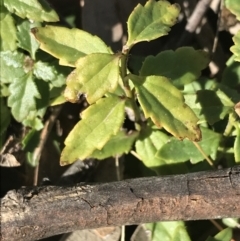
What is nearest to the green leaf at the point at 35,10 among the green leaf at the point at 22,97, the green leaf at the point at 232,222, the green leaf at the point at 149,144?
the green leaf at the point at 22,97

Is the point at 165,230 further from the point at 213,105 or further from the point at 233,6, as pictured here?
the point at 233,6

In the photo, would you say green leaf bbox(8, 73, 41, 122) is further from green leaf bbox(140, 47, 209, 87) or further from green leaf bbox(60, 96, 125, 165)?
green leaf bbox(140, 47, 209, 87)

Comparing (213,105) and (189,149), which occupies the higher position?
(213,105)

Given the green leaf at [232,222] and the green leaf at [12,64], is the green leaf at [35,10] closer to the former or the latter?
the green leaf at [12,64]

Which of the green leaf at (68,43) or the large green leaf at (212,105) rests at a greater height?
the green leaf at (68,43)

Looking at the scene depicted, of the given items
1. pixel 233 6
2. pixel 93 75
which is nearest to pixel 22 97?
pixel 93 75

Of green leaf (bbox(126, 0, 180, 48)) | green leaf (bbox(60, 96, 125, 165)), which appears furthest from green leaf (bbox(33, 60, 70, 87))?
green leaf (bbox(126, 0, 180, 48))

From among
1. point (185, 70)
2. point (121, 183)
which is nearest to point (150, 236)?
point (121, 183)
